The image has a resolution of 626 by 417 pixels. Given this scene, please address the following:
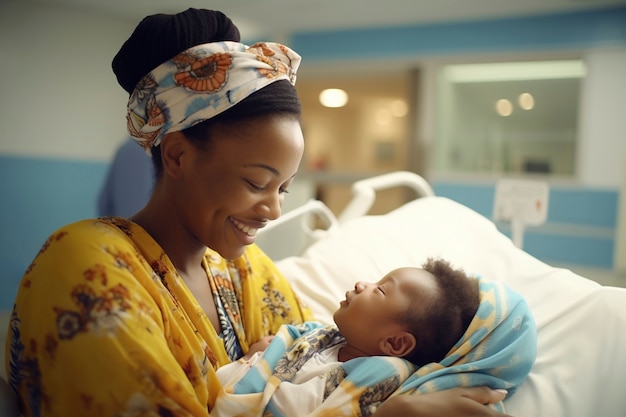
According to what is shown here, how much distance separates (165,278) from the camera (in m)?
1.00

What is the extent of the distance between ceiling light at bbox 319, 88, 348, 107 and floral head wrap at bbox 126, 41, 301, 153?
5665 millimetres

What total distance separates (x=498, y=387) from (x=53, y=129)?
2.91 meters

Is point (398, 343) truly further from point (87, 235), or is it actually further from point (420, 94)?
point (420, 94)

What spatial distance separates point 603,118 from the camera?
4.59 m

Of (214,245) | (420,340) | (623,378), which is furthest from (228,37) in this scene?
(623,378)

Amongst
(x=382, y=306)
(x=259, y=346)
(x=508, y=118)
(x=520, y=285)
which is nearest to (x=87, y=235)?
(x=259, y=346)

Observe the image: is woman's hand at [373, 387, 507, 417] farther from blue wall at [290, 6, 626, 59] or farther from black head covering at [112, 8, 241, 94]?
blue wall at [290, 6, 626, 59]

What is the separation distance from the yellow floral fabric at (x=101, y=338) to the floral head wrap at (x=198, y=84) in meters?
0.19

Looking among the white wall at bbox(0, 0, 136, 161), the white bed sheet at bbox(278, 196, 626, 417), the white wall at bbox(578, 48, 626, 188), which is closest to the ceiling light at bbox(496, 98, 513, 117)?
the white wall at bbox(578, 48, 626, 188)

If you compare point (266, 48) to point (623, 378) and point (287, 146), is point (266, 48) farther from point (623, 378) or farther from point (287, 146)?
point (623, 378)

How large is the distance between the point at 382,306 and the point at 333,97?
5758 mm

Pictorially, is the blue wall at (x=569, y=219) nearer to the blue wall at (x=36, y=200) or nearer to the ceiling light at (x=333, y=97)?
the ceiling light at (x=333, y=97)

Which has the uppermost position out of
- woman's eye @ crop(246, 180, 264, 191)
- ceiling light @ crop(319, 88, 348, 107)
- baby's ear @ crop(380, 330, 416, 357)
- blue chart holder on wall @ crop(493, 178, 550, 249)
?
ceiling light @ crop(319, 88, 348, 107)

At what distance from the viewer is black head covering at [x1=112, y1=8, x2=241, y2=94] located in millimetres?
969
